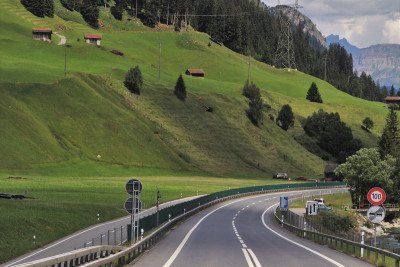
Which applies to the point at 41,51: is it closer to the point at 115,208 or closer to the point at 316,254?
the point at 115,208

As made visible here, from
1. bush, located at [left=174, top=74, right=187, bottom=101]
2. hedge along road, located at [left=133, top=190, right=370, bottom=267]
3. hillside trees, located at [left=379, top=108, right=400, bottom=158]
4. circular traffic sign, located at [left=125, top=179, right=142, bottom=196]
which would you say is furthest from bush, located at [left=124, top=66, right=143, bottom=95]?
circular traffic sign, located at [left=125, top=179, right=142, bottom=196]

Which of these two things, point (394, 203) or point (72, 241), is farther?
point (394, 203)

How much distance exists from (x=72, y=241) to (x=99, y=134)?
9535 cm

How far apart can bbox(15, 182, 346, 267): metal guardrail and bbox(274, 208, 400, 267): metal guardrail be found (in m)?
9.67

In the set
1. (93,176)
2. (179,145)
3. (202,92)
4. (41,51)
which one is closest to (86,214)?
(93,176)

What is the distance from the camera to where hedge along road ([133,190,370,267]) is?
89.1 feet

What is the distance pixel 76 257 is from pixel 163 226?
77.0ft

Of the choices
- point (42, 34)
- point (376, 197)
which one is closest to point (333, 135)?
point (42, 34)

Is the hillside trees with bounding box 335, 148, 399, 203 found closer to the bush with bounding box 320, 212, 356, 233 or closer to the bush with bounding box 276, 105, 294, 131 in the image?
the bush with bounding box 320, 212, 356, 233

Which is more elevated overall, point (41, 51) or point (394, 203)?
point (41, 51)

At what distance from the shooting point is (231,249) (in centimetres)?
3397

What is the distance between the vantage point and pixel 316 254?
105ft

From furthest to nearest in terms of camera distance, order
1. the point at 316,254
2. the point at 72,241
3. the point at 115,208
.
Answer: the point at 115,208 → the point at 72,241 → the point at 316,254

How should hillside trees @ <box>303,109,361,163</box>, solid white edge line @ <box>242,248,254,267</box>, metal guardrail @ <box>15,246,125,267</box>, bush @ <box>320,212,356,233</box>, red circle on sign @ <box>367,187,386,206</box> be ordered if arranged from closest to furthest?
metal guardrail @ <box>15,246,125,267</box>
solid white edge line @ <box>242,248,254,267</box>
red circle on sign @ <box>367,187,386,206</box>
bush @ <box>320,212,356,233</box>
hillside trees @ <box>303,109,361,163</box>
